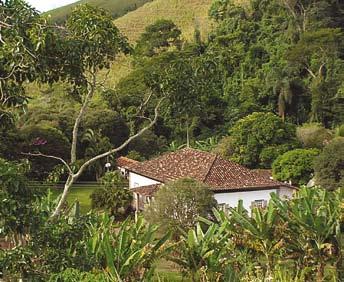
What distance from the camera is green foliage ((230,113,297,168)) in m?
33.3

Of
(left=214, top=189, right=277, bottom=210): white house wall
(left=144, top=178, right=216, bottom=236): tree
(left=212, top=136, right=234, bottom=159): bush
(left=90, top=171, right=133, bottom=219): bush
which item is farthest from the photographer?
(left=212, top=136, right=234, bottom=159): bush

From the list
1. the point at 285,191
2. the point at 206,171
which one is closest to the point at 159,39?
the point at 206,171

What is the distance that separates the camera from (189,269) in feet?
46.4

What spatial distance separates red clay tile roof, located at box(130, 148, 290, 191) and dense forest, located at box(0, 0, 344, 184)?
283 cm

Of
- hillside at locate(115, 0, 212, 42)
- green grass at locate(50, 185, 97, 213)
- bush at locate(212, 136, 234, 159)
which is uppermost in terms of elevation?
hillside at locate(115, 0, 212, 42)

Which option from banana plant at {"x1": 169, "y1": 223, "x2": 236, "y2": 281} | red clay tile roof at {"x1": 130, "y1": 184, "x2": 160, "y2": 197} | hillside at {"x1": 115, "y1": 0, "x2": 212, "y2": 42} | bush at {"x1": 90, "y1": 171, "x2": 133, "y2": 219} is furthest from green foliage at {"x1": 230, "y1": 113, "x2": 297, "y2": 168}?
hillside at {"x1": 115, "y1": 0, "x2": 212, "y2": 42}

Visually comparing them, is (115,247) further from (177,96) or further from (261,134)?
(261,134)

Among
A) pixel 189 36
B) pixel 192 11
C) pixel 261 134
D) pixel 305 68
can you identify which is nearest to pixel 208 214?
pixel 261 134

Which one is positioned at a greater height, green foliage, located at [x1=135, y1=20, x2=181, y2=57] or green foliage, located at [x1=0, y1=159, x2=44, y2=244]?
green foliage, located at [x1=0, y1=159, x2=44, y2=244]

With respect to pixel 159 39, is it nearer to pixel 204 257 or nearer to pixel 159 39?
pixel 159 39

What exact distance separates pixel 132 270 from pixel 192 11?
6304 centimetres

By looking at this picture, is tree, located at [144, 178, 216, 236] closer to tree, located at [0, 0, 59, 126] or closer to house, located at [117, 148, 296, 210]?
house, located at [117, 148, 296, 210]

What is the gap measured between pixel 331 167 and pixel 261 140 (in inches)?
280

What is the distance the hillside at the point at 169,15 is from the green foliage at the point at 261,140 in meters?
35.4
